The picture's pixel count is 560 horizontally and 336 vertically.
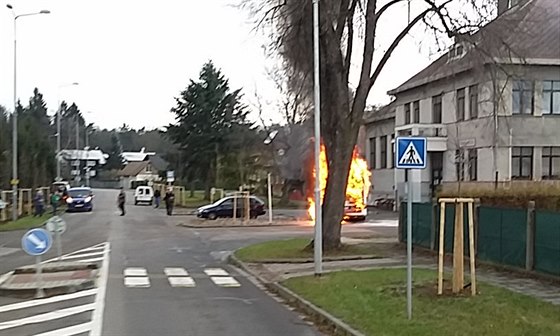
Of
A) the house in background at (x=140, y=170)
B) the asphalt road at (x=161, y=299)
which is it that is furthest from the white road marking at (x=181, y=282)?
the house in background at (x=140, y=170)

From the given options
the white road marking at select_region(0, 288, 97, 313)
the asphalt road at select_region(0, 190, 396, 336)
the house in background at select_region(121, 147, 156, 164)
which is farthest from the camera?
the house in background at select_region(121, 147, 156, 164)

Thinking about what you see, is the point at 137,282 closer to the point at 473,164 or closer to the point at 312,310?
the point at 312,310

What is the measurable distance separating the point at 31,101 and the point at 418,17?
407 ft

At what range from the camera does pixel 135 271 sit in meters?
22.6

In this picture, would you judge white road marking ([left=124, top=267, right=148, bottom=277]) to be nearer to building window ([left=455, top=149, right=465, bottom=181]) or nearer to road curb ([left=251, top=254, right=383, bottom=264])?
road curb ([left=251, top=254, right=383, bottom=264])

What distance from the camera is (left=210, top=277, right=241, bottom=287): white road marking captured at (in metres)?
20.0

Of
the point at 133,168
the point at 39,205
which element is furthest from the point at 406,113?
the point at 133,168

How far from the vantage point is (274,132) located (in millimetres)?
73750

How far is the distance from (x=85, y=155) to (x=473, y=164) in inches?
3622

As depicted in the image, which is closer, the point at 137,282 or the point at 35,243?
the point at 35,243

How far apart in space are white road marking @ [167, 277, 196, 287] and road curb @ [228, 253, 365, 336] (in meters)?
1.70

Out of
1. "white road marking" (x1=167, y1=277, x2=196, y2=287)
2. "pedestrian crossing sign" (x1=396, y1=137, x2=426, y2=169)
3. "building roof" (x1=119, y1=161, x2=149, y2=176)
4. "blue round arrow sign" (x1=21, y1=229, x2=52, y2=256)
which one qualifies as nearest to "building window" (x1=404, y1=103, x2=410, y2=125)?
"white road marking" (x1=167, y1=277, x2=196, y2=287)

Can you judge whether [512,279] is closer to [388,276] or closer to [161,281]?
[388,276]

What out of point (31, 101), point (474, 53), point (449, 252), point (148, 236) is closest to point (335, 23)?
point (474, 53)
